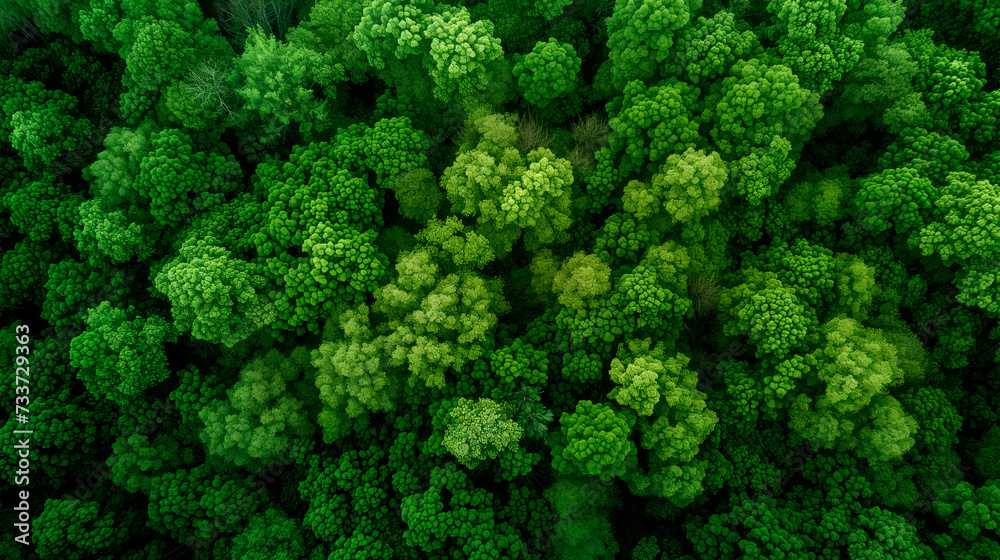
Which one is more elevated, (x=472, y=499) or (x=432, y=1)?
(x=432, y=1)

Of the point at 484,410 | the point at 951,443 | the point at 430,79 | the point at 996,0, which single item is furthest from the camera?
the point at 430,79

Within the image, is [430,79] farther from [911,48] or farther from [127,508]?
[127,508]

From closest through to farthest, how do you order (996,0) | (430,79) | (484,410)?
(484,410) → (996,0) → (430,79)

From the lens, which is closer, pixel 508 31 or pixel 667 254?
pixel 667 254

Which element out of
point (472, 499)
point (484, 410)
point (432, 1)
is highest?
point (432, 1)

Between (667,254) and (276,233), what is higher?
(276,233)

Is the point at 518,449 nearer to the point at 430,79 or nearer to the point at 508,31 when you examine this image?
the point at 430,79

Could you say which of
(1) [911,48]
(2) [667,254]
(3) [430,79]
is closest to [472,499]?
(2) [667,254]

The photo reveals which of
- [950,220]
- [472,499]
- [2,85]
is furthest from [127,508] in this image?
[950,220]

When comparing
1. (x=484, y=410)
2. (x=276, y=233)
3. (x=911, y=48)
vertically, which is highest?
(x=911, y=48)
